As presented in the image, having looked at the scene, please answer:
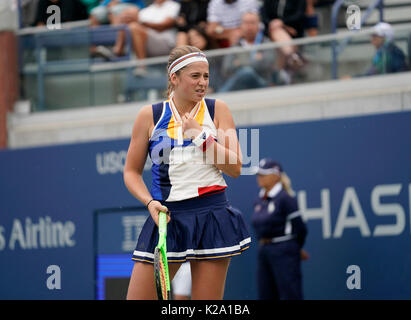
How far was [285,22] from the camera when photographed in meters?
9.11

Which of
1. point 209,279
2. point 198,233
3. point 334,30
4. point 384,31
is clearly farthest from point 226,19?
point 209,279

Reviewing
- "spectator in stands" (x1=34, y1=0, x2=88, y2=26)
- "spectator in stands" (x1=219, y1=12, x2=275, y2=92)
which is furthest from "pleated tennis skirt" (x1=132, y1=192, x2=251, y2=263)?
"spectator in stands" (x1=34, y1=0, x2=88, y2=26)

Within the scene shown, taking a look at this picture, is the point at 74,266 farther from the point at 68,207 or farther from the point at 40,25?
the point at 40,25

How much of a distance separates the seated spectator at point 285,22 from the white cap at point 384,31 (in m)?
0.96

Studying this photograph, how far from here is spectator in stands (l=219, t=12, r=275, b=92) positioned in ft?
29.3

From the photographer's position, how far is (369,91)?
27.1ft

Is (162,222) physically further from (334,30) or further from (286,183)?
(334,30)

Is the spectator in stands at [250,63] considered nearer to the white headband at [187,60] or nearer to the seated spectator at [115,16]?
the seated spectator at [115,16]

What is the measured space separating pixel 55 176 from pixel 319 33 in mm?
3691

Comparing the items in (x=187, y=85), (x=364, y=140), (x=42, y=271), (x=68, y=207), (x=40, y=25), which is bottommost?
(x=42, y=271)

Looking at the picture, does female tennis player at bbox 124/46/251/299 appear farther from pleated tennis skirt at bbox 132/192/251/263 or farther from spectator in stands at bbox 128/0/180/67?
spectator in stands at bbox 128/0/180/67

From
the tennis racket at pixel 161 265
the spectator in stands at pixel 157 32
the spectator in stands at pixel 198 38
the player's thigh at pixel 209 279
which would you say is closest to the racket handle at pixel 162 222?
the tennis racket at pixel 161 265

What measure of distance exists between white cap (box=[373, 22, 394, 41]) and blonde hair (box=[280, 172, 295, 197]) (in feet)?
5.78
